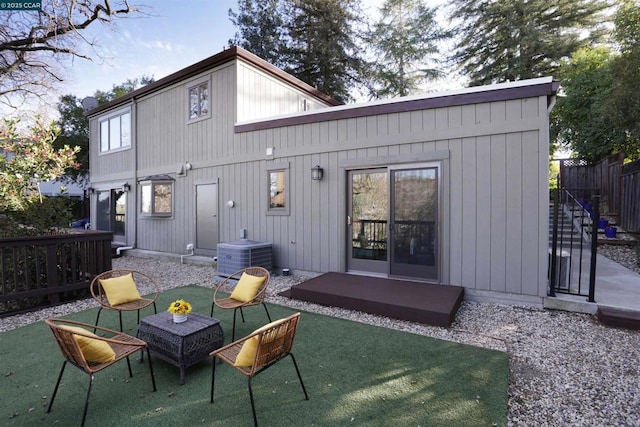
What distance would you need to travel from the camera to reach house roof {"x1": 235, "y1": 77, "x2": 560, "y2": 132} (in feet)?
13.7

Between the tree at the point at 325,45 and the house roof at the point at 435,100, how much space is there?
9.64 meters

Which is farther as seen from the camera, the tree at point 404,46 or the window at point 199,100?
the tree at point 404,46

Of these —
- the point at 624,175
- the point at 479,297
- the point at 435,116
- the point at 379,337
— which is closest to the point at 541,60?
the point at 624,175

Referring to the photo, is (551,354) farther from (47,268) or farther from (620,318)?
(47,268)

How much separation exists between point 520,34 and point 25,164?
16720 millimetres

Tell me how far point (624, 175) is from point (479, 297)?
6961 millimetres

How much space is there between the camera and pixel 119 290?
11.5 feet

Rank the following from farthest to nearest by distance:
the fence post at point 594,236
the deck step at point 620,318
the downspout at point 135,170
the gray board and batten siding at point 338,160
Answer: the downspout at point 135,170
the gray board and batten siding at point 338,160
the fence post at point 594,236
the deck step at point 620,318

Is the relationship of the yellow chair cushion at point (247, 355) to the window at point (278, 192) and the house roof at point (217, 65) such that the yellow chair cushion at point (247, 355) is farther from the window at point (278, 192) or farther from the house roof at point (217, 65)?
the house roof at point (217, 65)

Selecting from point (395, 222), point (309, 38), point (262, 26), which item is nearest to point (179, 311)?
point (395, 222)

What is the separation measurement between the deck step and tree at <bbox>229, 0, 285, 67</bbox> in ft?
48.5

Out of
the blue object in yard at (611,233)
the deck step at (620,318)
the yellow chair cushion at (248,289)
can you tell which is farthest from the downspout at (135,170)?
the blue object in yard at (611,233)

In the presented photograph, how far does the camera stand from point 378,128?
5355mm

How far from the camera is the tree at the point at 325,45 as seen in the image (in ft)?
47.3
